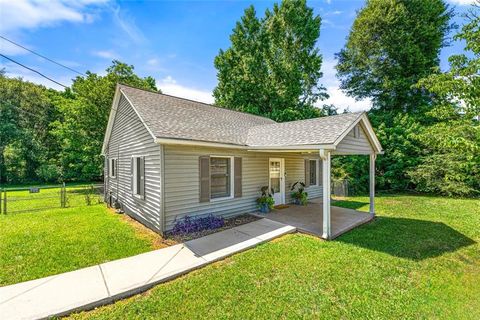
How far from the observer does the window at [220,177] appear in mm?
7148

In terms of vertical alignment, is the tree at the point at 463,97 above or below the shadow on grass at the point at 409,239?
above

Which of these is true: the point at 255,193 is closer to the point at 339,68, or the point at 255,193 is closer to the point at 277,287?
the point at 277,287

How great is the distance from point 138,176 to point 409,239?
27.9 ft

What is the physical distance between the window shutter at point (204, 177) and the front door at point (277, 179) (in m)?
3.08

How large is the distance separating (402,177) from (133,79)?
23.1 m

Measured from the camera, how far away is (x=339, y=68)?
2066cm

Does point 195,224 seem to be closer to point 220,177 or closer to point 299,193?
point 220,177

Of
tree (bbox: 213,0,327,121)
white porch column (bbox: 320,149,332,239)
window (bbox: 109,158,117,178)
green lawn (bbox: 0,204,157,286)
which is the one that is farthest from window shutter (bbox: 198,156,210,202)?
tree (bbox: 213,0,327,121)

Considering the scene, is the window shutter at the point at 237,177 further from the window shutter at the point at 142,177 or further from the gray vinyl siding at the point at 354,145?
the gray vinyl siding at the point at 354,145

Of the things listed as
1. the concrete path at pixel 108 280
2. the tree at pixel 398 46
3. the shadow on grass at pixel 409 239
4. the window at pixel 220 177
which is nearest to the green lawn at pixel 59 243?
the concrete path at pixel 108 280

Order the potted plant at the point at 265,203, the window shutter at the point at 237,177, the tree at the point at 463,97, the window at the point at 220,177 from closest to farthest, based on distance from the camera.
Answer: the tree at the point at 463,97 < the window at the point at 220,177 < the window shutter at the point at 237,177 < the potted plant at the point at 265,203

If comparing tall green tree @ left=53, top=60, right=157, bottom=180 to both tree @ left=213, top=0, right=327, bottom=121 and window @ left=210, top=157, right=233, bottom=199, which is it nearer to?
tree @ left=213, top=0, right=327, bottom=121

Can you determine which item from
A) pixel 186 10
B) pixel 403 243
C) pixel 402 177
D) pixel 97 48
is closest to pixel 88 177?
pixel 97 48

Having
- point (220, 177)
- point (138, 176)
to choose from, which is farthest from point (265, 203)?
point (138, 176)
